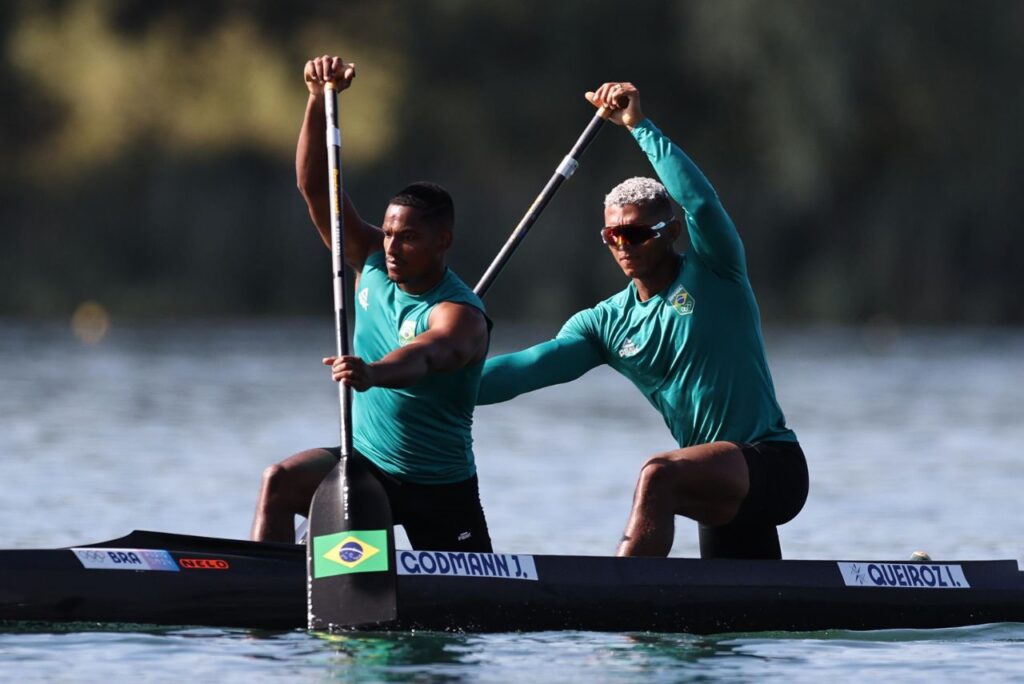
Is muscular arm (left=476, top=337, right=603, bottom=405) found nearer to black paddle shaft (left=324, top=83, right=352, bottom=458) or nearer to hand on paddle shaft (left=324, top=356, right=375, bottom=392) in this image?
black paddle shaft (left=324, top=83, right=352, bottom=458)

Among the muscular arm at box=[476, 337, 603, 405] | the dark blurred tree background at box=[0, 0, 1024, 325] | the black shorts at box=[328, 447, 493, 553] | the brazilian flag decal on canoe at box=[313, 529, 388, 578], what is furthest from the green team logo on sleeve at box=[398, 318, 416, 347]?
the dark blurred tree background at box=[0, 0, 1024, 325]

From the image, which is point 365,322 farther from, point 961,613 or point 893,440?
point 893,440

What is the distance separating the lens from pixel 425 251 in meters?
8.74

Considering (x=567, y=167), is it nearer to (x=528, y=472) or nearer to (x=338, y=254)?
(x=338, y=254)

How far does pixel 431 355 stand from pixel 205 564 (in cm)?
130

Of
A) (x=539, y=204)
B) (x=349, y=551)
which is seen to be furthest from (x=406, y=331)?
(x=539, y=204)

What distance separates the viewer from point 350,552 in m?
8.57

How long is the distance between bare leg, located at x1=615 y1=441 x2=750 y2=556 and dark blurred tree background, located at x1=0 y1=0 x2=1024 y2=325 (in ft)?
80.9

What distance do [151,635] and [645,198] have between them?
8.87 feet

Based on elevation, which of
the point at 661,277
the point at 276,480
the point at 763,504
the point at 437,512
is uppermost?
the point at 661,277

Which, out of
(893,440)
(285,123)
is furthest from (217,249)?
(893,440)

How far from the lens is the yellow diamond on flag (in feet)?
28.1

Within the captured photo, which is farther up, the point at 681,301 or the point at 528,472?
the point at 528,472

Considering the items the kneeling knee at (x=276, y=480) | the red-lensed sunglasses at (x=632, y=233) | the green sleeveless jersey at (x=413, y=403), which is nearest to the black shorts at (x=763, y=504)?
the red-lensed sunglasses at (x=632, y=233)
